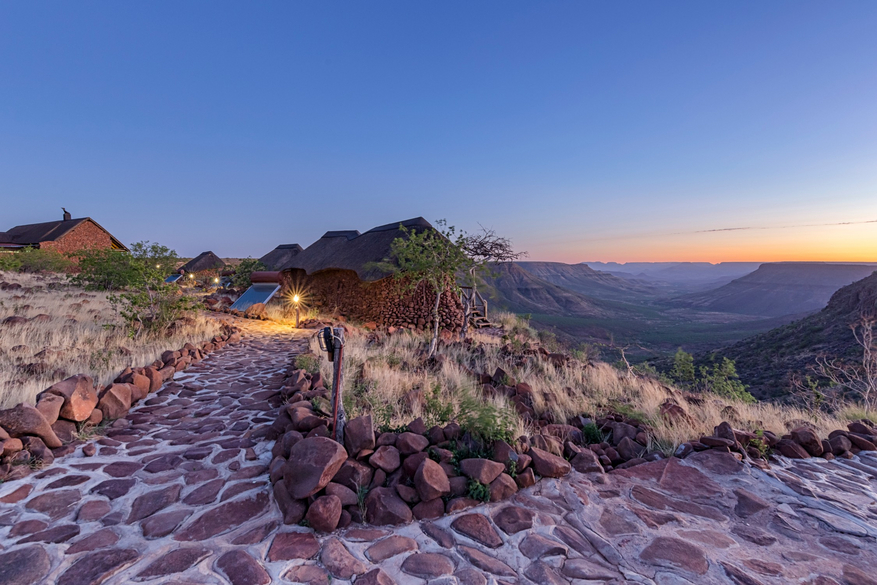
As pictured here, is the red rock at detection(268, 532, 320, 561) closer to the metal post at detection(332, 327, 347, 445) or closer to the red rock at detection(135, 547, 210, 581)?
the red rock at detection(135, 547, 210, 581)

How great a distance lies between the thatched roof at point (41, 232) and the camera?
1145 inches

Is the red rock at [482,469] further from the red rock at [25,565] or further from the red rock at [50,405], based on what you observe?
the red rock at [50,405]

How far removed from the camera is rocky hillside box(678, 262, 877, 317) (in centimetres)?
9881

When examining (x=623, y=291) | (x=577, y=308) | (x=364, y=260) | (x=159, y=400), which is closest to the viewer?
(x=159, y=400)

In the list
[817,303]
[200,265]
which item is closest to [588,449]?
[200,265]

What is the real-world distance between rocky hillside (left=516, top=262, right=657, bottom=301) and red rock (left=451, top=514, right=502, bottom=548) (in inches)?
5834

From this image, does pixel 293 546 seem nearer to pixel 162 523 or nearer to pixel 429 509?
pixel 429 509

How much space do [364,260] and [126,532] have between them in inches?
485

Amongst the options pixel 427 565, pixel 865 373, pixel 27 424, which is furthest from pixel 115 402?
pixel 865 373

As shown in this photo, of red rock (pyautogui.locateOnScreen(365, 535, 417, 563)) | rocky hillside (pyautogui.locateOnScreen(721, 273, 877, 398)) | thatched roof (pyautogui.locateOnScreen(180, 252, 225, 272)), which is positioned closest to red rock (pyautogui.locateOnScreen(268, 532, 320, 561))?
red rock (pyautogui.locateOnScreen(365, 535, 417, 563))

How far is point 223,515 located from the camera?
265 centimetres

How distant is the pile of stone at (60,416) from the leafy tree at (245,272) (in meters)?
20.6

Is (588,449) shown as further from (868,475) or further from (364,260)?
(364,260)

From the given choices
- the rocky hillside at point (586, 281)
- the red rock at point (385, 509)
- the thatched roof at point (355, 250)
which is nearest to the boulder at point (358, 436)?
the red rock at point (385, 509)
